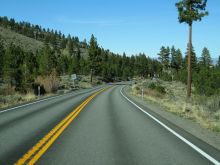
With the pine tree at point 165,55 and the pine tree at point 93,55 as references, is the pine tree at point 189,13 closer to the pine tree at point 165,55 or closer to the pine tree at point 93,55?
the pine tree at point 93,55

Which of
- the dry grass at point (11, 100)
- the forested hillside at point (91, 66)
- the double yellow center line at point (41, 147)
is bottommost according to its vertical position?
the dry grass at point (11, 100)

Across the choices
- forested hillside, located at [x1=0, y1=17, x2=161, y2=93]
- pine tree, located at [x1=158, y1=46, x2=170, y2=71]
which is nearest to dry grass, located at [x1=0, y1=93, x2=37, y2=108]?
forested hillside, located at [x1=0, y1=17, x2=161, y2=93]

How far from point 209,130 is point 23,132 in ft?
21.2

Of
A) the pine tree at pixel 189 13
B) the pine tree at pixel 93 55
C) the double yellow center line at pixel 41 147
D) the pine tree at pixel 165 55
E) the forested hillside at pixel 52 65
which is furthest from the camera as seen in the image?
the pine tree at pixel 165 55

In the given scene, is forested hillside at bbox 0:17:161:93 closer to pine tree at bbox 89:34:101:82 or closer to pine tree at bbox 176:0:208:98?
pine tree at bbox 89:34:101:82

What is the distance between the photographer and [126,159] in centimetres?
726

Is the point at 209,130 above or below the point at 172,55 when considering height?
below

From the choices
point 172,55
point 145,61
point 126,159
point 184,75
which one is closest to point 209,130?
point 126,159

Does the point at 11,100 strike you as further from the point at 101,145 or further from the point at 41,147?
the point at 101,145

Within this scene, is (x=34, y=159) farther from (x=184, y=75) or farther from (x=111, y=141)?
(x=184, y=75)

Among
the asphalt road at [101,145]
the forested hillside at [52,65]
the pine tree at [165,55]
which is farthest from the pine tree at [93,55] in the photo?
the asphalt road at [101,145]

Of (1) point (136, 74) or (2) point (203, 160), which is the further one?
(1) point (136, 74)

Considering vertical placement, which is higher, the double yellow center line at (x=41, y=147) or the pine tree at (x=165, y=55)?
the pine tree at (x=165, y=55)

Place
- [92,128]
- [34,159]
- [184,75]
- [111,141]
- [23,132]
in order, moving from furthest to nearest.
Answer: [184,75] → [92,128] → [23,132] → [111,141] → [34,159]
